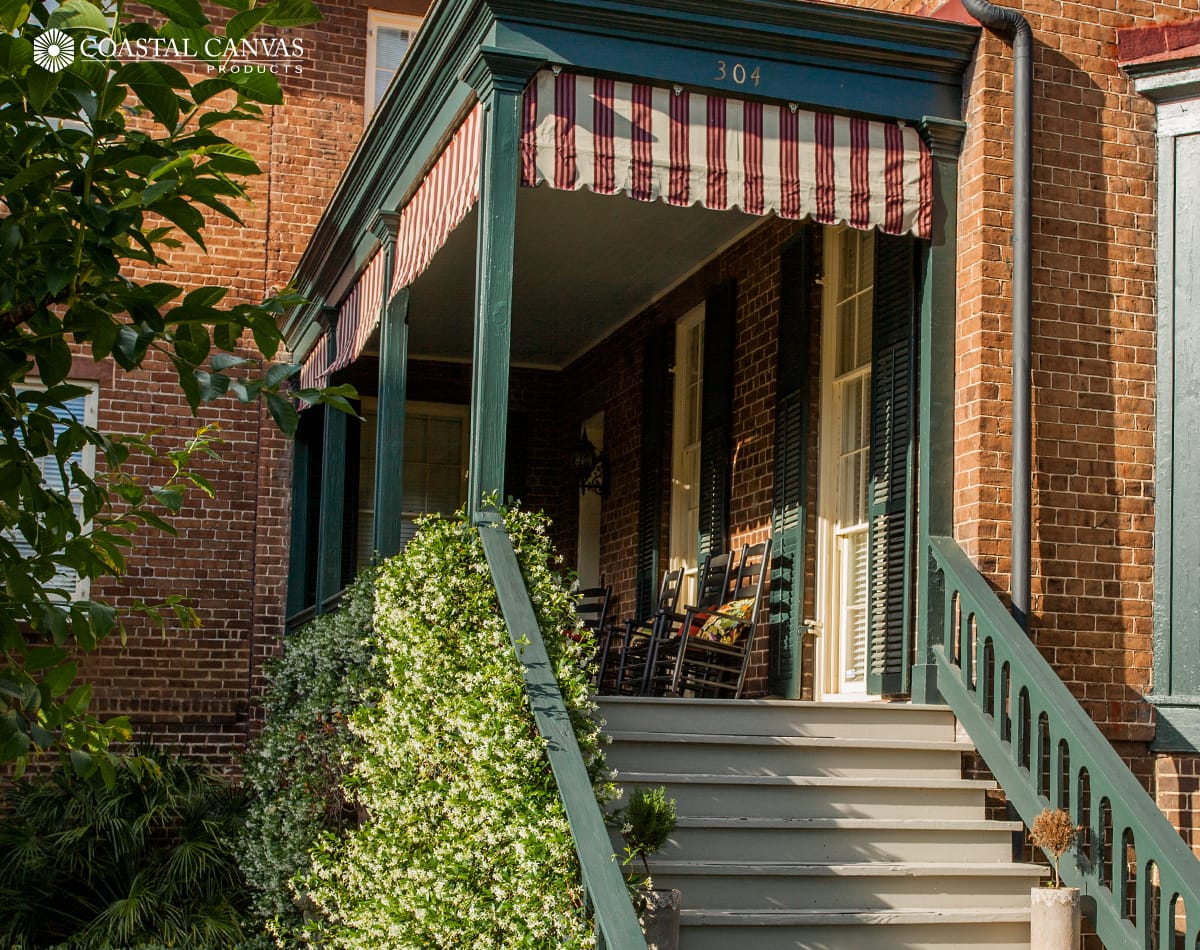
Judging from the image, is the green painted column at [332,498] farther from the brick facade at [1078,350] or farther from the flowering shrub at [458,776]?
the brick facade at [1078,350]

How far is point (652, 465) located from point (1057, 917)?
5988 mm

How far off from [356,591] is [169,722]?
507cm

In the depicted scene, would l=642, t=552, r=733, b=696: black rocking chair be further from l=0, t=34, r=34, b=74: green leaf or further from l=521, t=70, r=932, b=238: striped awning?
l=0, t=34, r=34, b=74: green leaf

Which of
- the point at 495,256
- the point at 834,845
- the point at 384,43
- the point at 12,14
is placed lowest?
the point at 834,845

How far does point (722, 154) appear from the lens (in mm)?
6477

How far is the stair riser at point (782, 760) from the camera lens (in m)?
5.95

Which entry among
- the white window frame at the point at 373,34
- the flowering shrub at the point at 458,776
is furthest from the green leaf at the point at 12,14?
the white window frame at the point at 373,34

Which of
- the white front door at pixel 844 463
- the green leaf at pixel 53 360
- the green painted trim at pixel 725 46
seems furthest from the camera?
the white front door at pixel 844 463

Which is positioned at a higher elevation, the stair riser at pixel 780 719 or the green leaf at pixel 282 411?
the green leaf at pixel 282 411

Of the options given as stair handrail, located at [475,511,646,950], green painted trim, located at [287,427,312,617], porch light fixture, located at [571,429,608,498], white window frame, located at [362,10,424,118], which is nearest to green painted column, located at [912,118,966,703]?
stair handrail, located at [475,511,646,950]

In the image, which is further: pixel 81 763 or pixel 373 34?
pixel 373 34

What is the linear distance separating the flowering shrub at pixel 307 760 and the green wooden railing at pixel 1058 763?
2506 mm

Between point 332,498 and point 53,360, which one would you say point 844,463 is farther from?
point 53,360

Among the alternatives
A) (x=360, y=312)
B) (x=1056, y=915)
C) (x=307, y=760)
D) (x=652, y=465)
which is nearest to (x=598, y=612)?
(x=652, y=465)
